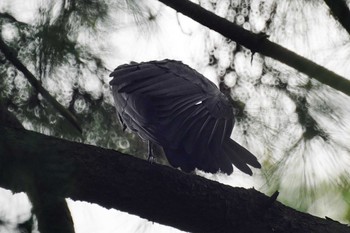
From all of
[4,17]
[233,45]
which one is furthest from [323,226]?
[4,17]

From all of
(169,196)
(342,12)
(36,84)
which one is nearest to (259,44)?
(342,12)

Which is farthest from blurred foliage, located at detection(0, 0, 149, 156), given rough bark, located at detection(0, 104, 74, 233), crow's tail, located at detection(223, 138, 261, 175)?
rough bark, located at detection(0, 104, 74, 233)

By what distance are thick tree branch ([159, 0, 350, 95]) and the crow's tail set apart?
407mm

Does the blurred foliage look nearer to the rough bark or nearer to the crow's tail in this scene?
the crow's tail

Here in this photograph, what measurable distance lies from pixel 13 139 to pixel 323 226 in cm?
94

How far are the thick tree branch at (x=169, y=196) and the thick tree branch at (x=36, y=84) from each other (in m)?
0.49

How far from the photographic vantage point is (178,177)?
2.08 m

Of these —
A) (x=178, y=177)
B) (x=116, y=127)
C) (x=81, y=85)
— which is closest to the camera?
(x=178, y=177)

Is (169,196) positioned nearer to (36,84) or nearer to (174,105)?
(174,105)

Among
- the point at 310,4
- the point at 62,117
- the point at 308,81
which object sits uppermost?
the point at 310,4

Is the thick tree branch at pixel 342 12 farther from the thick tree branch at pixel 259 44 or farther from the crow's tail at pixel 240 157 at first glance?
the crow's tail at pixel 240 157

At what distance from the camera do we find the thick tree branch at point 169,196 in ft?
6.45

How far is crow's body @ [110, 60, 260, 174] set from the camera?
233 centimetres

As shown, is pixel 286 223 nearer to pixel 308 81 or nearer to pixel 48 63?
pixel 308 81
